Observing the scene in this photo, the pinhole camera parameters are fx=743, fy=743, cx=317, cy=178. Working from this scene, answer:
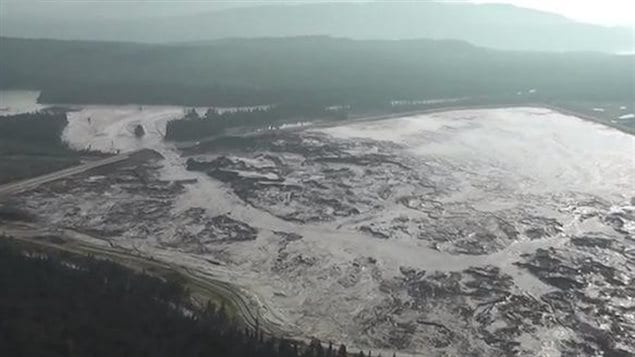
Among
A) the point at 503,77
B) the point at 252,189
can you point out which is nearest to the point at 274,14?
the point at 503,77

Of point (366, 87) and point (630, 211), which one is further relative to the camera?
point (366, 87)

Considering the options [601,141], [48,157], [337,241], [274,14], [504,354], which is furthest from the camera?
[274,14]

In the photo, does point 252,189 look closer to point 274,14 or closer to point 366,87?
point 366,87

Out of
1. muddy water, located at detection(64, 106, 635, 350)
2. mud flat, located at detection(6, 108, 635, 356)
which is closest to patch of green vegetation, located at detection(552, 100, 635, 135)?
muddy water, located at detection(64, 106, 635, 350)

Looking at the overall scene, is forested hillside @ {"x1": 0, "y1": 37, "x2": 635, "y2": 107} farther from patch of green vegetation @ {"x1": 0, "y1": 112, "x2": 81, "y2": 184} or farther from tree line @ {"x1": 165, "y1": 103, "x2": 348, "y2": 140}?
patch of green vegetation @ {"x1": 0, "y1": 112, "x2": 81, "y2": 184}

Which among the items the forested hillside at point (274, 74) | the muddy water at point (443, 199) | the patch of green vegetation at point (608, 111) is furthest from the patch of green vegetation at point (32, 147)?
the patch of green vegetation at point (608, 111)

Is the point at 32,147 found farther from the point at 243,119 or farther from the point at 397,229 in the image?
the point at 397,229

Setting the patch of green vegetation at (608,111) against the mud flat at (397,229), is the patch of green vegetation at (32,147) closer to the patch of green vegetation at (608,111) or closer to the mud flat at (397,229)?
the mud flat at (397,229)
